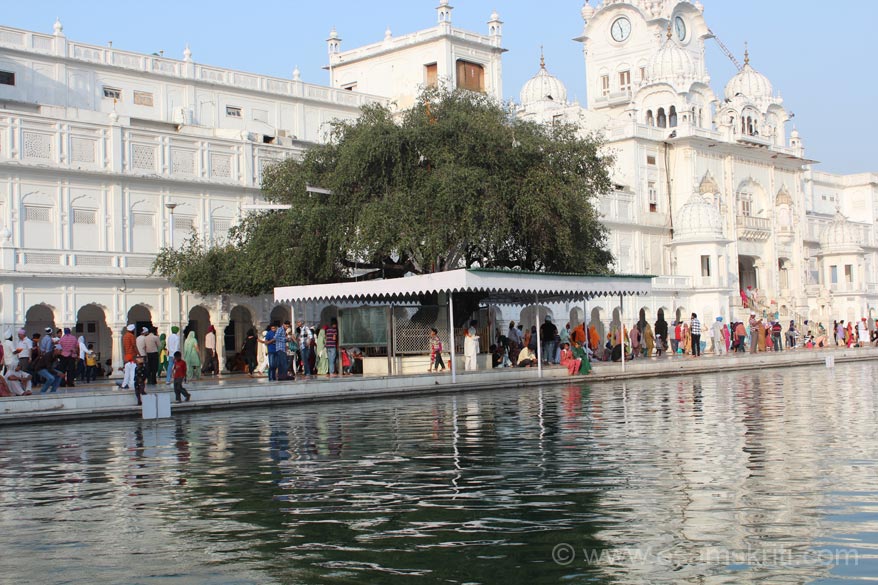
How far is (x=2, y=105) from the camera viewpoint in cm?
4262

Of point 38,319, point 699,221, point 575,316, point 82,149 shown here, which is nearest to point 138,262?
point 38,319

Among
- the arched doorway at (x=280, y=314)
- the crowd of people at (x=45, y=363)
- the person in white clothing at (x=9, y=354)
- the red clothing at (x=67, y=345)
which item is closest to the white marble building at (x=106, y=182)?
the person in white clothing at (x=9, y=354)

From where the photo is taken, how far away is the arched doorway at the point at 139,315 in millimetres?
39722

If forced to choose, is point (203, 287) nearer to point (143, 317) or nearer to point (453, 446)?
point (143, 317)

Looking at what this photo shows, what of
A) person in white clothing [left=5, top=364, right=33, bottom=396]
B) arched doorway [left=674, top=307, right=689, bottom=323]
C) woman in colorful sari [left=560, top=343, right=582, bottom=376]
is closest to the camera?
person in white clothing [left=5, top=364, right=33, bottom=396]

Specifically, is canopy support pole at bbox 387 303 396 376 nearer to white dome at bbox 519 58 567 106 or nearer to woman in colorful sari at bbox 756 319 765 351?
woman in colorful sari at bbox 756 319 765 351

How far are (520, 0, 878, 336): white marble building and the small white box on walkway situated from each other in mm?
38385

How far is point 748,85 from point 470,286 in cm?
5580

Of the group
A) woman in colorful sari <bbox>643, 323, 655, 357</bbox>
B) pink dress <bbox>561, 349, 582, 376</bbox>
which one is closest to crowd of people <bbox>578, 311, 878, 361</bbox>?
woman in colorful sari <bbox>643, 323, 655, 357</bbox>

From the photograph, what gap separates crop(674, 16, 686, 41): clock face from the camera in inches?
2945

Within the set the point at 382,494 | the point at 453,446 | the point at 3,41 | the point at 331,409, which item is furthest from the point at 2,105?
the point at 382,494

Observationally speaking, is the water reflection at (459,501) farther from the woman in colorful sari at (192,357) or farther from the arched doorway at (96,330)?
the arched doorway at (96,330)

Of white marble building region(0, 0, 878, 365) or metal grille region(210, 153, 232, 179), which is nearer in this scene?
white marble building region(0, 0, 878, 365)

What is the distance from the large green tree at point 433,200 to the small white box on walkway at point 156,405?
38.7 ft
